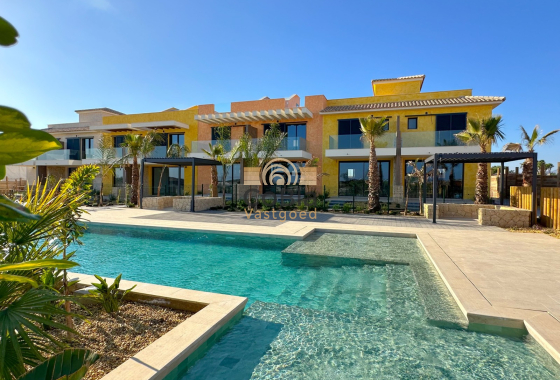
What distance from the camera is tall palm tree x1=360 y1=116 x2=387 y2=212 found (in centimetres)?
1524

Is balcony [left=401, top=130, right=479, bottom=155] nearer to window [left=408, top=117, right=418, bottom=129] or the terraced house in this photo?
the terraced house

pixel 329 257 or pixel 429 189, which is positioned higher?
pixel 429 189

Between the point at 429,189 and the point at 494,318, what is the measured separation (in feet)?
53.4

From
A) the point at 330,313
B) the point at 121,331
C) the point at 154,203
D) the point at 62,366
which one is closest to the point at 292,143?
the point at 154,203

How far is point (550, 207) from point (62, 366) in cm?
1424

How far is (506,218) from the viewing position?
1189 cm

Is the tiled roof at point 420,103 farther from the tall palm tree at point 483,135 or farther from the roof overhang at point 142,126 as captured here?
the roof overhang at point 142,126

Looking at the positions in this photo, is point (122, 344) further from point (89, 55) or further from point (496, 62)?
Result: point (496, 62)

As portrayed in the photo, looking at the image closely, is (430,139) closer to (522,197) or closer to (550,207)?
(522,197)

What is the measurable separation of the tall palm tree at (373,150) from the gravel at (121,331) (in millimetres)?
13135

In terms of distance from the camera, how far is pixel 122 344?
3471 mm

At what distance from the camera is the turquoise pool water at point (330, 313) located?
11.1 feet

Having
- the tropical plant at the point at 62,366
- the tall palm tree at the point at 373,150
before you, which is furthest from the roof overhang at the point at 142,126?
the tropical plant at the point at 62,366

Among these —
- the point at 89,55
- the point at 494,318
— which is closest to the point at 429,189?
the point at 494,318
